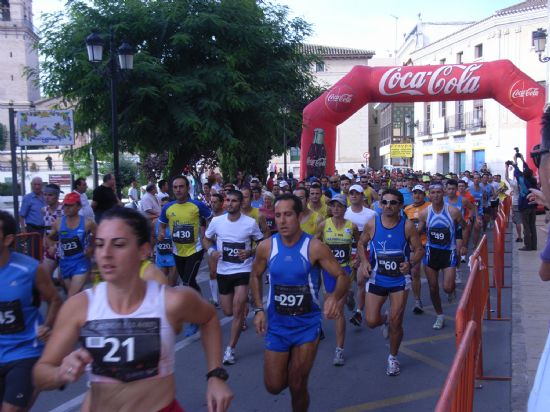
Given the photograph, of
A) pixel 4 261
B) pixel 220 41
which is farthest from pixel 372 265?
pixel 220 41

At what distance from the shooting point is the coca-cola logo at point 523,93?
17828 mm

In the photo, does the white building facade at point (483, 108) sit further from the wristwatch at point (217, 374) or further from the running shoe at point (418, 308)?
the wristwatch at point (217, 374)

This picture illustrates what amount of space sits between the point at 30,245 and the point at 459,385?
7776 mm

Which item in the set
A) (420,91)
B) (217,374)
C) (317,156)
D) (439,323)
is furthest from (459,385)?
(420,91)

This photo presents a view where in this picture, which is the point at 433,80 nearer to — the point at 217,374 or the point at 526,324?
the point at 526,324

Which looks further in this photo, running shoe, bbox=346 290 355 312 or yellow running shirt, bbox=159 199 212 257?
running shoe, bbox=346 290 355 312

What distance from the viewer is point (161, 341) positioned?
247 centimetres

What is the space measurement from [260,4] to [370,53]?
136 feet

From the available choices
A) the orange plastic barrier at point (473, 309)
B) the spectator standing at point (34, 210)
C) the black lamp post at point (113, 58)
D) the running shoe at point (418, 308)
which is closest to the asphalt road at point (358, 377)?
the orange plastic barrier at point (473, 309)

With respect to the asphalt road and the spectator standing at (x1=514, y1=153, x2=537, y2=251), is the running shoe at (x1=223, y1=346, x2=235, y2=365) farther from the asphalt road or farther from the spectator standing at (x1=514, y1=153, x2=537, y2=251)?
the spectator standing at (x1=514, y1=153, x2=537, y2=251)

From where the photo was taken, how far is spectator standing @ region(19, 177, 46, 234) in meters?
11.3

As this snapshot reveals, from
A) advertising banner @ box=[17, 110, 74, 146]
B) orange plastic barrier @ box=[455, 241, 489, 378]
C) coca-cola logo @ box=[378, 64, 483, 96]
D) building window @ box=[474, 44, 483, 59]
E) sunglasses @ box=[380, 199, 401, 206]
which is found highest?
building window @ box=[474, 44, 483, 59]

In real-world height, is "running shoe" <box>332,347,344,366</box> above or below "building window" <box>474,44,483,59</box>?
below

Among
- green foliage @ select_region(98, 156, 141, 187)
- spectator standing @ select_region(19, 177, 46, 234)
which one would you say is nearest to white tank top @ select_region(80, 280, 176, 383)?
spectator standing @ select_region(19, 177, 46, 234)
